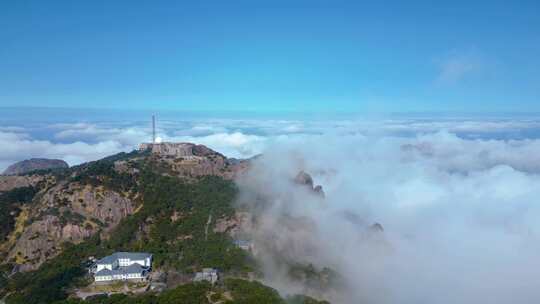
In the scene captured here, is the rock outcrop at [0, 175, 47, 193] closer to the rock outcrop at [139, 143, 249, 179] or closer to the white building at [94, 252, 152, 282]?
the rock outcrop at [139, 143, 249, 179]

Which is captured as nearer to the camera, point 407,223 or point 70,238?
point 70,238

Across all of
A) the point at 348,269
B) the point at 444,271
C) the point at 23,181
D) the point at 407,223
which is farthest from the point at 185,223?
the point at 407,223

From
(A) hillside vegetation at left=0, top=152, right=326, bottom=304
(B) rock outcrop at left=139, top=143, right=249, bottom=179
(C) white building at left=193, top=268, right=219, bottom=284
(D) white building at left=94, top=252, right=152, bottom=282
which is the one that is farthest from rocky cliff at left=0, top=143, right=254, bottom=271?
(C) white building at left=193, top=268, right=219, bottom=284

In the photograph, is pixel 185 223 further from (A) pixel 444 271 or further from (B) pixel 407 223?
(B) pixel 407 223

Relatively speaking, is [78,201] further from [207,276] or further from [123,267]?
[207,276]

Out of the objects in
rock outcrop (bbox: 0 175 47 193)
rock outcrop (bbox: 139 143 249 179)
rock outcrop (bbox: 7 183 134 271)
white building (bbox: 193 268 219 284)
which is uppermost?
rock outcrop (bbox: 139 143 249 179)

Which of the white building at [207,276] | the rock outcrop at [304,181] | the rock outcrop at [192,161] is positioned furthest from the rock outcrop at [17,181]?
the rock outcrop at [304,181]

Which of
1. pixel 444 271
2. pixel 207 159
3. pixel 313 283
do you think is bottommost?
pixel 444 271
